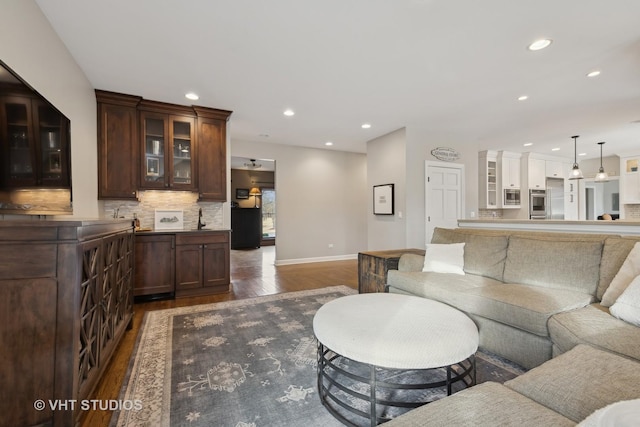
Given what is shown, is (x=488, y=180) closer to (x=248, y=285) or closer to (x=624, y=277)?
(x=624, y=277)

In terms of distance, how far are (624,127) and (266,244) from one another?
9.17 meters

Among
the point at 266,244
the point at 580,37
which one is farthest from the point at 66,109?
the point at 266,244

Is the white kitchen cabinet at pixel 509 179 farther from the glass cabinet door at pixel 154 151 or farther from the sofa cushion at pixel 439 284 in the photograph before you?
the glass cabinet door at pixel 154 151

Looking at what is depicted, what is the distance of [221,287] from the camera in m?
3.95

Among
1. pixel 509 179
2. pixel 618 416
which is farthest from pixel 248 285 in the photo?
pixel 509 179

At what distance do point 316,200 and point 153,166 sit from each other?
353cm

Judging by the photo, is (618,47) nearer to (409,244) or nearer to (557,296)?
(557,296)

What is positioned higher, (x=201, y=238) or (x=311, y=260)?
(x=201, y=238)

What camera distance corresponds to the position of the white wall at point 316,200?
20.1ft

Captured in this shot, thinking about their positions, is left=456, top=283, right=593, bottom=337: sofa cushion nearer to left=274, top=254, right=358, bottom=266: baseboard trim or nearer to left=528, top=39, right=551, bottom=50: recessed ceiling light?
left=528, top=39, right=551, bottom=50: recessed ceiling light

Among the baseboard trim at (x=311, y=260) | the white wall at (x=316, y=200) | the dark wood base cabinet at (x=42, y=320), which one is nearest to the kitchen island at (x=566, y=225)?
the white wall at (x=316, y=200)

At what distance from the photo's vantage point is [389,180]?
17.3ft

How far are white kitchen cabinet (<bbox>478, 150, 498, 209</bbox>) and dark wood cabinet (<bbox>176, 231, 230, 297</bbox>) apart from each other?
19.6 ft

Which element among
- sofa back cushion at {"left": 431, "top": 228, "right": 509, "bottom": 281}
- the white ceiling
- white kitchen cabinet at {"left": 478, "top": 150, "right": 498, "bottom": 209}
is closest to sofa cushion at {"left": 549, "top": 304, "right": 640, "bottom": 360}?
sofa back cushion at {"left": 431, "top": 228, "right": 509, "bottom": 281}
